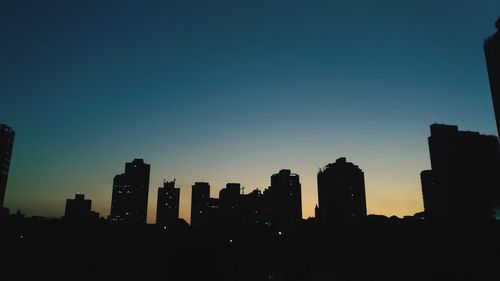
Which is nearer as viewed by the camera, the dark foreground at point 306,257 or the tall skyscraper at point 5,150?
the dark foreground at point 306,257

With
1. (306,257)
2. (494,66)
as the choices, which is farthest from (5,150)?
(494,66)

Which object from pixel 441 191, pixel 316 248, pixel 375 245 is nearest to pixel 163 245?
pixel 316 248

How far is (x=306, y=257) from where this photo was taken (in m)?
73.6

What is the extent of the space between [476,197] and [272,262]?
497ft

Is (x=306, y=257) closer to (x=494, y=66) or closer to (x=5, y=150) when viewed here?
(x=494, y=66)

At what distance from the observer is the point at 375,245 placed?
7331cm

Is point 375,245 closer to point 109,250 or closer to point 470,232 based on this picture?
point 470,232

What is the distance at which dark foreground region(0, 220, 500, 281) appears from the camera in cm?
6506

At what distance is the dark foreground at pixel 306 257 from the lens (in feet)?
213

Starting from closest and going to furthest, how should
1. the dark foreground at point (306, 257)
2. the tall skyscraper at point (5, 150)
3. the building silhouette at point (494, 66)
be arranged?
1. the dark foreground at point (306, 257)
2. the building silhouette at point (494, 66)
3. the tall skyscraper at point (5, 150)

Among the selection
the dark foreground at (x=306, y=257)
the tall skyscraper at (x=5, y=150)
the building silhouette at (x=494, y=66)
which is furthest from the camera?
the tall skyscraper at (x=5, y=150)

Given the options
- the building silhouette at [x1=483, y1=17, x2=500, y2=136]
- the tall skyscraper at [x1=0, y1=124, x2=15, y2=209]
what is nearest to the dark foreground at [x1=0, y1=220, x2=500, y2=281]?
the building silhouette at [x1=483, y1=17, x2=500, y2=136]

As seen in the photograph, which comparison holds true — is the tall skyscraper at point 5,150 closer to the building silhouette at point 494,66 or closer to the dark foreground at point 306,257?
the dark foreground at point 306,257

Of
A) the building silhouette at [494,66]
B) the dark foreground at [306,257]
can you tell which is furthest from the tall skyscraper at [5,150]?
the building silhouette at [494,66]
